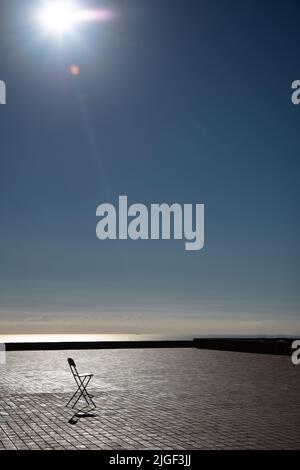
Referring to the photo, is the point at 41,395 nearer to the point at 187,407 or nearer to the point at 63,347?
the point at 187,407

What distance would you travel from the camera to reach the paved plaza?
7711 mm

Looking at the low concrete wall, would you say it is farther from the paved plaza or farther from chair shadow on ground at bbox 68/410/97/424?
chair shadow on ground at bbox 68/410/97/424

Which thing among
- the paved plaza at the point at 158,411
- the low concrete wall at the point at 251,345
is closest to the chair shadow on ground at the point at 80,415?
the paved plaza at the point at 158,411

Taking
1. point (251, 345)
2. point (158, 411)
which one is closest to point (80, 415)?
point (158, 411)

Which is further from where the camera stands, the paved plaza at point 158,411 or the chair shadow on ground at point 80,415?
the chair shadow on ground at point 80,415

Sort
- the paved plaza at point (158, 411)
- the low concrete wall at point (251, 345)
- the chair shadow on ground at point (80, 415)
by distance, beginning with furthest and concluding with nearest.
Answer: the low concrete wall at point (251, 345) < the chair shadow on ground at point (80, 415) < the paved plaza at point (158, 411)

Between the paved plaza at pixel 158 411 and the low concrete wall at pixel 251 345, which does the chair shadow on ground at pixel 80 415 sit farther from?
the low concrete wall at pixel 251 345

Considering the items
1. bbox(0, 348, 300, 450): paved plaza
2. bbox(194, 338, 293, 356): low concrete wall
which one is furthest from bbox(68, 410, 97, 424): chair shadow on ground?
bbox(194, 338, 293, 356): low concrete wall

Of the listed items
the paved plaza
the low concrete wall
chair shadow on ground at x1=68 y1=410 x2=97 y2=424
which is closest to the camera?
the paved plaza

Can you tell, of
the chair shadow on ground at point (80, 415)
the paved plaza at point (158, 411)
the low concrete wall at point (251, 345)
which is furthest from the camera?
the low concrete wall at point (251, 345)

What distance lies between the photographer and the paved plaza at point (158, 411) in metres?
7.71

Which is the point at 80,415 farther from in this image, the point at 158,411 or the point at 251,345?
the point at 251,345
